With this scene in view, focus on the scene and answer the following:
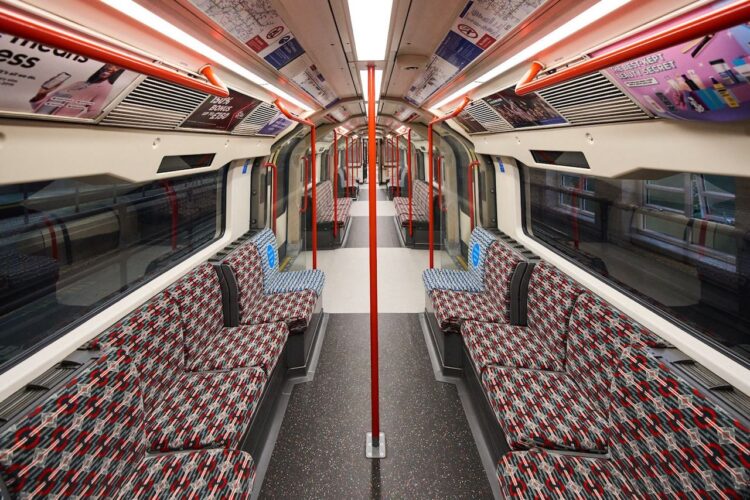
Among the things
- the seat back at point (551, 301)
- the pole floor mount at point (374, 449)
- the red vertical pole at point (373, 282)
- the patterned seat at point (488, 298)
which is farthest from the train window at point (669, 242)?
the pole floor mount at point (374, 449)

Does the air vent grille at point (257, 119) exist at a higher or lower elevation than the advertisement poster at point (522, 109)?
higher

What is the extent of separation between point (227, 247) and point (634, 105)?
12.2 feet

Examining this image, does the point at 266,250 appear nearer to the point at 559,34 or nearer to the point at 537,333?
the point at 537,333

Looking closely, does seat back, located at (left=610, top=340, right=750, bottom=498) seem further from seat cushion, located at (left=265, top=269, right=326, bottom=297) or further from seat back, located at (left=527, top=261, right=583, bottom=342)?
seat cushion, located at (left=265, top=269, right=326, bottom=297)

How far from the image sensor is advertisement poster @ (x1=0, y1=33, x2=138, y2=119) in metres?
1.09

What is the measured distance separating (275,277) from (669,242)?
683 cm

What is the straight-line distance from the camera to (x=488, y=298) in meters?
3.97

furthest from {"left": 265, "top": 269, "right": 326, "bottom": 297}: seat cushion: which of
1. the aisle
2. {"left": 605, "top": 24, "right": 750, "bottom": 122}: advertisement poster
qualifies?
{"left": 605, "top": 24, "right": 750, "bottom": 122}: advertisement poster

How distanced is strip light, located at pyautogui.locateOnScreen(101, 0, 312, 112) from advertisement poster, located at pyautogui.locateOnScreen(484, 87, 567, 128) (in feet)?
5.63

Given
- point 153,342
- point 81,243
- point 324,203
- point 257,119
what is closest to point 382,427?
point 153,342

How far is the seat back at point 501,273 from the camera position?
3463 millimetres

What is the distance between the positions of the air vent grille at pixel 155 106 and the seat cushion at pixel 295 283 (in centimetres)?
229

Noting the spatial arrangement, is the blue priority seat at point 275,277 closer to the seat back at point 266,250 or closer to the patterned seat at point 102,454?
the seat back at point 266,250

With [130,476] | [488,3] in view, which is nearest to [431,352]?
[130,476]
